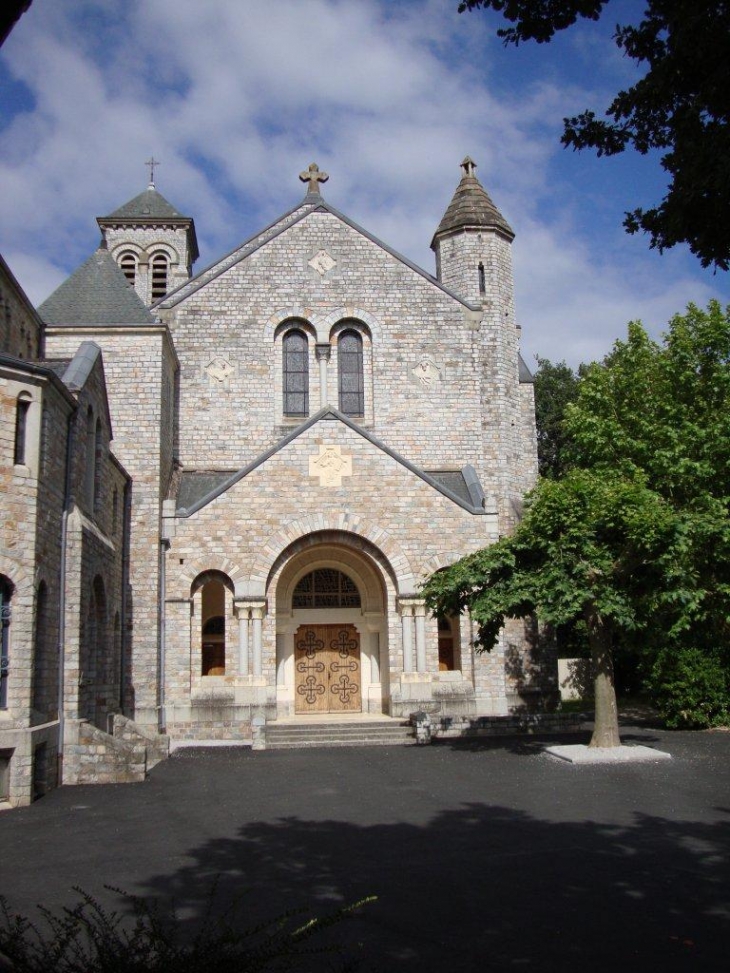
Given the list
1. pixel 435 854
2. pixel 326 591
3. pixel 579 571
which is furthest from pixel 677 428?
pixel 435 854

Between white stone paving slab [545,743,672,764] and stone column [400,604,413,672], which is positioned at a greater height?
stone column [400,604,413,672]

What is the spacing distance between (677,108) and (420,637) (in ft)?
53.3

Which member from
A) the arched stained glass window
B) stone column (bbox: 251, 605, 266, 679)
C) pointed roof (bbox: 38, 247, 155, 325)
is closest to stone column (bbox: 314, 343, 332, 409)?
the arched stained glass window

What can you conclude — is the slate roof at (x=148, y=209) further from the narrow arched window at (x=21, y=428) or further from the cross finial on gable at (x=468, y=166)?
the narrow arched window at (x=21, y=428)

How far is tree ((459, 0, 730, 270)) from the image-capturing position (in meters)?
5.80

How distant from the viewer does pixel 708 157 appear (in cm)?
580

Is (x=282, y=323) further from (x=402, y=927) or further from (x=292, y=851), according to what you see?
(x=402, y=927)

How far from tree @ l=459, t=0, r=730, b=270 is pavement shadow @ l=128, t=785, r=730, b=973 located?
4.68 m

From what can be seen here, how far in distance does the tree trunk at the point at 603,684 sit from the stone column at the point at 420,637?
18.0 feet

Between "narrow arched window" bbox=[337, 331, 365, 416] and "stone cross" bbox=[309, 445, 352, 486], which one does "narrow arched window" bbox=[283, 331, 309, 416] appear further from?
"stone cross" bbox=[309, 445, 352, 486]

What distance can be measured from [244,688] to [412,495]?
5.96 metres

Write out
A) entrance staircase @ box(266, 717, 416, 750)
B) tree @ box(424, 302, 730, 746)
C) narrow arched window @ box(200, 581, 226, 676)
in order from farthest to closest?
narrow arched window @ box(200, 581, 226, 676) < entrance staircase @ box(266, 717, 416, 750) < tree @ box(424, 302, 730, 746)

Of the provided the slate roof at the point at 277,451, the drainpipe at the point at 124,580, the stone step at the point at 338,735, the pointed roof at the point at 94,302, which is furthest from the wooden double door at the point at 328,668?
the pointed roof at the point at 94,302

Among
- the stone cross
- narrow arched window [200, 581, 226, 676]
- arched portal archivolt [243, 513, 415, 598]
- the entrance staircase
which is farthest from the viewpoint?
narrow arched window [200, 581, 226, 676]
